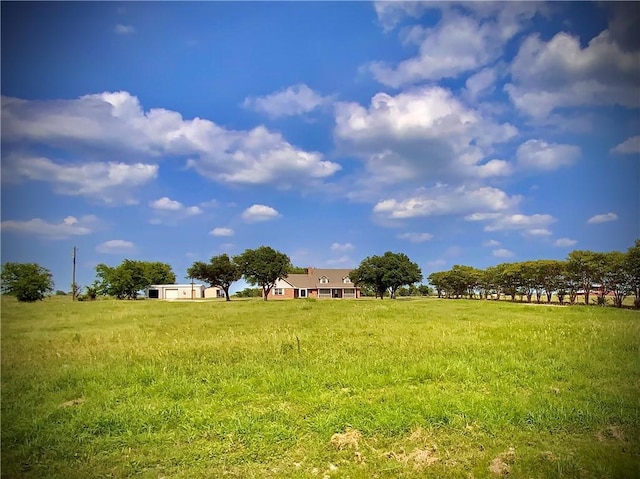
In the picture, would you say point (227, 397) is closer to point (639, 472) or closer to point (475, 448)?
point (475, 448)

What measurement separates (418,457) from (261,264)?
57.4 meters

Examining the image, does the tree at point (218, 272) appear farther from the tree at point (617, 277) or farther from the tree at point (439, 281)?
the tree at point (617, 277)

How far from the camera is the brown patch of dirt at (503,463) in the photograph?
543cm

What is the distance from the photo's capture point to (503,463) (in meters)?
5.59

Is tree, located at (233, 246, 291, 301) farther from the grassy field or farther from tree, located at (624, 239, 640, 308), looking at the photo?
the grassy field

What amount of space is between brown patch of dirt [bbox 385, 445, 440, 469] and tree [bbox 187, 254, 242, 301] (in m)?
59.1

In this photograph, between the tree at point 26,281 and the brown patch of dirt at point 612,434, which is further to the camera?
the tree at point 26,281

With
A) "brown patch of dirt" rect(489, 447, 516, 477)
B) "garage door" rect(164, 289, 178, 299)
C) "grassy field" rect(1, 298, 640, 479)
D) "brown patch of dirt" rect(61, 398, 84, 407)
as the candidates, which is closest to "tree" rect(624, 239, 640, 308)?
"grassy field" rect(1, 298, 640, 479)

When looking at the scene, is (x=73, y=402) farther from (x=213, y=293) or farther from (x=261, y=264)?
(x=213, y=293)

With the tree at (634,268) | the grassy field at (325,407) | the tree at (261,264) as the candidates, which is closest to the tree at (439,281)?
the tree at (261,264)

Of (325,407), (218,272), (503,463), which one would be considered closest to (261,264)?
(218,272)

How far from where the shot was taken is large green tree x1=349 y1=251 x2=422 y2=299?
65.4 m

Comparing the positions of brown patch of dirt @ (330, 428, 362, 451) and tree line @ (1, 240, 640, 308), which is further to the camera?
tree line @ (1, 240, 640, 308)

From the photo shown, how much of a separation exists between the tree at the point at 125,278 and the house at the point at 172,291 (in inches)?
75.5
